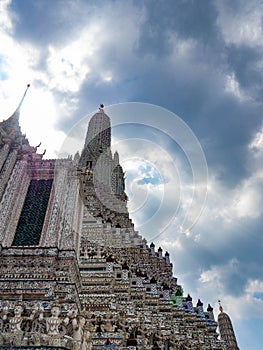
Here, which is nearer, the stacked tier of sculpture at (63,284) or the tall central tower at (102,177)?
the stacked tier of sculpture at (63,284)

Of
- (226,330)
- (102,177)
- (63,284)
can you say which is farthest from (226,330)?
(63,284)

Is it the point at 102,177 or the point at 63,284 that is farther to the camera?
the point at 102,177

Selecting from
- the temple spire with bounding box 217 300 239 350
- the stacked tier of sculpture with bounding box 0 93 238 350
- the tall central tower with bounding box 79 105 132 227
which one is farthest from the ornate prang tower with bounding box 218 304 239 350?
the tall central tower with bounding box 79 105 132 227

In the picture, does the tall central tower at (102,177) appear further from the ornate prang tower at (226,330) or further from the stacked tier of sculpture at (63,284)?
the ornate prang tower at (226,330)

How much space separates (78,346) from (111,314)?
20.9ft

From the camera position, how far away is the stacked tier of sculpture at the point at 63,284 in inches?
359

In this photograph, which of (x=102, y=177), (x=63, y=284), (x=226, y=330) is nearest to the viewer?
(x=63, y=284)

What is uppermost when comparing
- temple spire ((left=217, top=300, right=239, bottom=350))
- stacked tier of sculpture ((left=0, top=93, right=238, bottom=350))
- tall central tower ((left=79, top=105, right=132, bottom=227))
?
tall central tower ((left=79, top=105, right=132, bottom=227))

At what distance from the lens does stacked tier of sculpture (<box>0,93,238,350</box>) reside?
9.12 meters

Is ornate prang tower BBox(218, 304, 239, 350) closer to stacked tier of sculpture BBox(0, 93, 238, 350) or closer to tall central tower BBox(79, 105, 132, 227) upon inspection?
stacked tier of sculpture BBox(0, 93, 238, 350)

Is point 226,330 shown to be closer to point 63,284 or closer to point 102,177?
point 102,177

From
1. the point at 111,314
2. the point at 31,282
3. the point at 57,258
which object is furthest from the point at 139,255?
the point at 31,282

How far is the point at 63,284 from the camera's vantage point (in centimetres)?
1214

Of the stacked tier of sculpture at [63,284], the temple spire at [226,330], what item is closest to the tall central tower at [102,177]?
the stacked tier of sculpture at [63,284]
